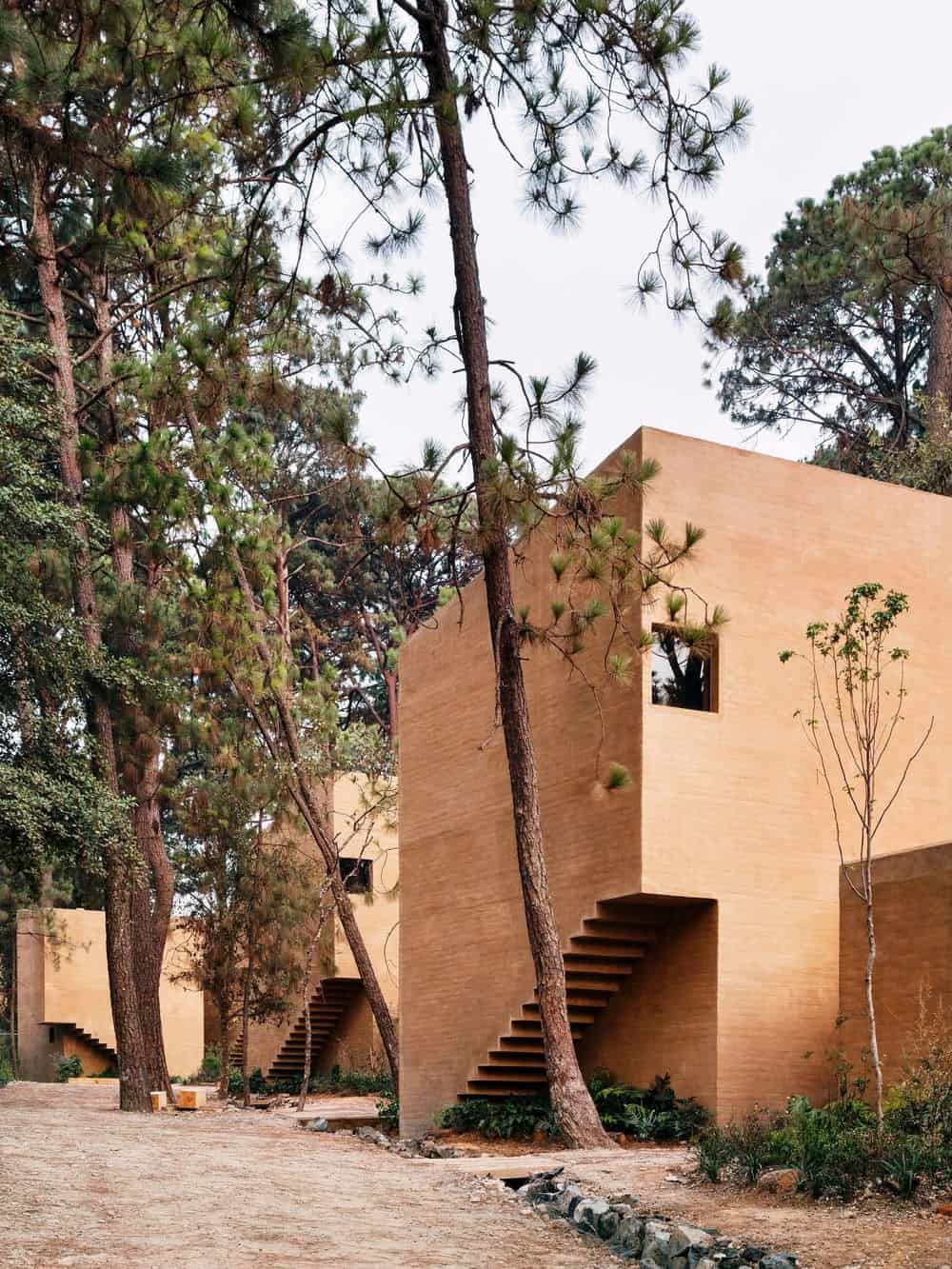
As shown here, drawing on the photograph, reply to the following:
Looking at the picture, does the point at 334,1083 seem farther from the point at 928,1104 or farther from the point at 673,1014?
the point at 928,1104

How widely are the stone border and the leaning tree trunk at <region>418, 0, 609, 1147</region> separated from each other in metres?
3.78

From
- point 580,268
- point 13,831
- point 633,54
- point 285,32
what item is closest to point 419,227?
point 580,268

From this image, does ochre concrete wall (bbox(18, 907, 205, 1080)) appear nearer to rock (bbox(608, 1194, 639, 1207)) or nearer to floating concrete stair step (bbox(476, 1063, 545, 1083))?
floating concrete stair step (bbox(476, 1063, 545, 1083))

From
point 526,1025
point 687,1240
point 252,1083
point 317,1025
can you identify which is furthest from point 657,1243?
point 252,1083

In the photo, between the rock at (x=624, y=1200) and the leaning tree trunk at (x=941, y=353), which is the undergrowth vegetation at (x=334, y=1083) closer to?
the leaning tree trunk at (x=941, y=353)

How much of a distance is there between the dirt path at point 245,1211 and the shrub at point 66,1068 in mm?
20336

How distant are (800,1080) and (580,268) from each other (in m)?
7.89

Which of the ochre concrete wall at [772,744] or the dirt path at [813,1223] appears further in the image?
the ochre concrete wall at [772,744]

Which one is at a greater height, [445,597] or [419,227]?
[419,227]

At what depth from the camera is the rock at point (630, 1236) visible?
8281 mm

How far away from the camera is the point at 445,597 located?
21.1 meters

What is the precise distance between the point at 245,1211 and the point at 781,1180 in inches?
126

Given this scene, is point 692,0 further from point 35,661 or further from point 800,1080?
point 35,661

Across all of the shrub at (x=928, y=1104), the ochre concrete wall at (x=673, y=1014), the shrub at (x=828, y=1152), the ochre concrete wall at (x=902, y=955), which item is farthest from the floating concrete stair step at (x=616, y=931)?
the shrub at (x=828, y=1152)
